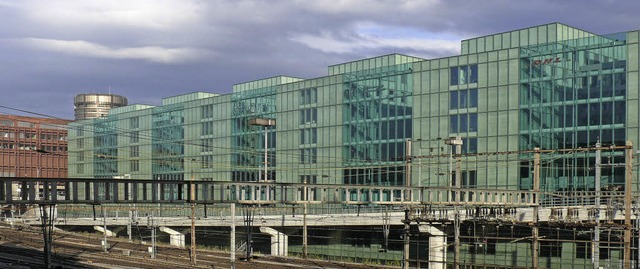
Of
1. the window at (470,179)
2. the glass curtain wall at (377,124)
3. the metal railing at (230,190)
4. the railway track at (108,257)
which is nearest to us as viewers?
the metal railing at (230,190)

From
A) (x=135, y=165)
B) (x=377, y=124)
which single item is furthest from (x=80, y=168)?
(x=377, y=124)

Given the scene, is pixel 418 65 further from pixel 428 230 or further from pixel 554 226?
pixel 554 226

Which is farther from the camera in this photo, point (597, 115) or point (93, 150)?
point (93, 150)

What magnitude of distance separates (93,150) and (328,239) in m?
57.6

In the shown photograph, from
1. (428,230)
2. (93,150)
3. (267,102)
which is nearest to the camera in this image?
(428,230)

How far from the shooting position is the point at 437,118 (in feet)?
237

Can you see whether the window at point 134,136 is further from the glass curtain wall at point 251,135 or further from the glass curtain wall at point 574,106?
the glass curtain wall at point 574,106

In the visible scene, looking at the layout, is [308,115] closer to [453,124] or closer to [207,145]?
[207,145]

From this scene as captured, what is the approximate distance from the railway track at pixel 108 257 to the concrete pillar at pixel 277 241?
4859 millimetres

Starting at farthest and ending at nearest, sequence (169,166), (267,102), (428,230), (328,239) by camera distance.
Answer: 1. (169,166)
2. (267,102)
3. (328,239)
4. (428,230)

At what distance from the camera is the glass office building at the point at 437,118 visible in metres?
61.5

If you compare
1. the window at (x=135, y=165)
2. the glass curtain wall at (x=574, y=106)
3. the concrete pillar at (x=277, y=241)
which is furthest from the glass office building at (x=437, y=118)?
the concrete pillar at (x=277, y=241)

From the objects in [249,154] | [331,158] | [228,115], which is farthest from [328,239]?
[228,115]

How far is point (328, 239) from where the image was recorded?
261 ft
